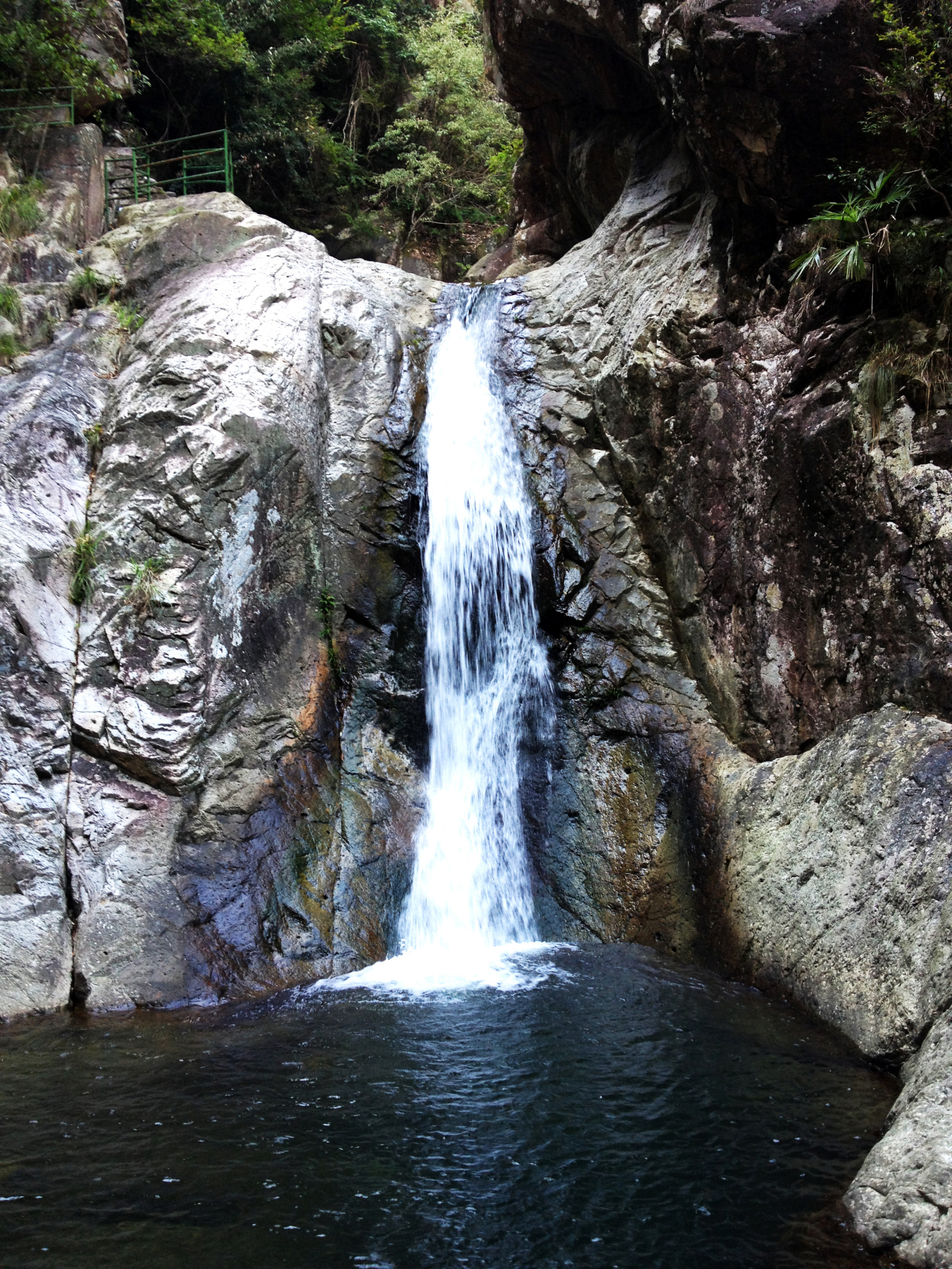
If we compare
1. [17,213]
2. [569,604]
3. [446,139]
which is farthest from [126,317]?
[446,139]

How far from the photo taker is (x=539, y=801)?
8992mm

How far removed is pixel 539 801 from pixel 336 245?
15.3 meters

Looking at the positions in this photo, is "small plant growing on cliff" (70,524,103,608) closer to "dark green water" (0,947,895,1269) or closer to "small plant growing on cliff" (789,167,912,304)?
"dark green water" (0,947,895,1269)

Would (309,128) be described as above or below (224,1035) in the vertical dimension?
above

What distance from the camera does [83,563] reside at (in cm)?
850

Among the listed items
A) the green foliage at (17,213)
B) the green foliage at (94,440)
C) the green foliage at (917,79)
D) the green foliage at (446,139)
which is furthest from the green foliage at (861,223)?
the green foliage at (446,139)

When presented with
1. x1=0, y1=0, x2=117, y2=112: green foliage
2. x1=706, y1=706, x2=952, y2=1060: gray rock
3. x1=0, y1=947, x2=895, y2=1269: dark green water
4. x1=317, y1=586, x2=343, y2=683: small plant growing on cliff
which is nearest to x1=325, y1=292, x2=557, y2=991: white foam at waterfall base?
x1=317, y1=586, x2=343, y2=683: small plant growing on cliff

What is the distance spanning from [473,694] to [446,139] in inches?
663

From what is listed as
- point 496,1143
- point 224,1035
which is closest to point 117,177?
point 224,1035

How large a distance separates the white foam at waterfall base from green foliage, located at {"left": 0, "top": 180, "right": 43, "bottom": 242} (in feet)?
17.9

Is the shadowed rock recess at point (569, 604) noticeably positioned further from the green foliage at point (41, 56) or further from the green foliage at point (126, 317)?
the green foliage at point (41, 56)

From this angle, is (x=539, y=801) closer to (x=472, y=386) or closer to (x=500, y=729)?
(x=500, y=729)

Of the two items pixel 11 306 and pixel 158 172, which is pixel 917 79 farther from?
pixel 158 172

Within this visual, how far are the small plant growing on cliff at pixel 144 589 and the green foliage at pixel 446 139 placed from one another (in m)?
15.0
